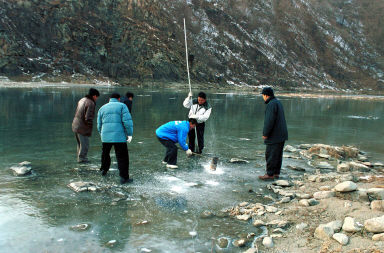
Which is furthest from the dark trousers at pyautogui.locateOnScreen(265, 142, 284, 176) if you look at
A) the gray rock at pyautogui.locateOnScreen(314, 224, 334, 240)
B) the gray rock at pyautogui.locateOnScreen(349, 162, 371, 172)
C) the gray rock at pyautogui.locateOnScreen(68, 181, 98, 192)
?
the gray rock at pyautogui.locateOnScreen(68, 181, 98, 192)

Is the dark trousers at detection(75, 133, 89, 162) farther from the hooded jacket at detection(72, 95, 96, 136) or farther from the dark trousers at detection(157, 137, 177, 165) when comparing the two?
the dark trousers at detection(157, 137, 177, 165)

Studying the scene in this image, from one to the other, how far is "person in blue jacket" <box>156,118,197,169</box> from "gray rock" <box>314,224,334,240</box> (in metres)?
3.67

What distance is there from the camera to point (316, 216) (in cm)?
524

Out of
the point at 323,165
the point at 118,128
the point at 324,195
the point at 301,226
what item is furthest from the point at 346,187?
the point at 118,128

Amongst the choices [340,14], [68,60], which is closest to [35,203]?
[68,60]

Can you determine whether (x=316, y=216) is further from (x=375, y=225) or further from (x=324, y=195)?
(x=375, y=225)

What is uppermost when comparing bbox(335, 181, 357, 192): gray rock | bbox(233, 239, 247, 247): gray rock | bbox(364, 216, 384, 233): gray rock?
bbox(335, 181, 357, 192): gray rock

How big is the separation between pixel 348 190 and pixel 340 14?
221 meters

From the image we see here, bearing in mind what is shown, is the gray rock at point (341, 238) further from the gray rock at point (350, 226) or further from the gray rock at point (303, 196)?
the gray rock at point (303, 196)

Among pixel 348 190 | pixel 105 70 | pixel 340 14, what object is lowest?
pixel 348 190

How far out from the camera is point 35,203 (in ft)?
18.2

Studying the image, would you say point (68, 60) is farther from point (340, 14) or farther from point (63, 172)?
point (340, 14)

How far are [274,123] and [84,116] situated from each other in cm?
446

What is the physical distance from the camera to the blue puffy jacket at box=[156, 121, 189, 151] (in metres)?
7.60
